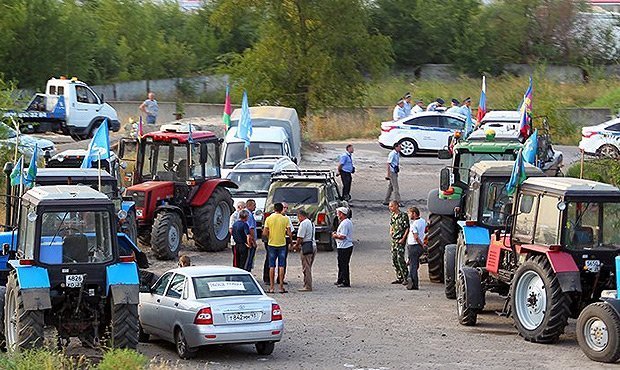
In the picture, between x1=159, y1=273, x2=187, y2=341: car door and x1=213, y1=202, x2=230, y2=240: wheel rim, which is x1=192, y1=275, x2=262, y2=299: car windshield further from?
x1=213, y1=202, x2=230, y2=240: wheel rim

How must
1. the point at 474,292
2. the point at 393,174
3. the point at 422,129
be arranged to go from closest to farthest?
1. the point at 474,292
2. the point at 393,174
3. the point at 422,129

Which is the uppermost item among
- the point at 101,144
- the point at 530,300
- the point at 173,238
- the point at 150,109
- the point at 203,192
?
the point at 101,144

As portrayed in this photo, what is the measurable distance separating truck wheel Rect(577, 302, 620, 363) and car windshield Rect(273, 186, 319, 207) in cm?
1151

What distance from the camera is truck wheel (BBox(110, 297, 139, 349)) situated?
15695 mm

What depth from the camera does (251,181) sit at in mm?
30016

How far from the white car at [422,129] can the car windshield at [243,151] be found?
31.5ft

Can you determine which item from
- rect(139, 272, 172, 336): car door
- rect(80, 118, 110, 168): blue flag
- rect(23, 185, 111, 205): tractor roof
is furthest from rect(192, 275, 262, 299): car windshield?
rect(80, 118, 110, 168): blue flag

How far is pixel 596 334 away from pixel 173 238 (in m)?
11.6

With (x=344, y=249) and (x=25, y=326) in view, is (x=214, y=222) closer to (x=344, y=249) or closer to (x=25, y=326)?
(x=344, y=249)

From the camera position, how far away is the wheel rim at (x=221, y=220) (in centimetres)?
2739

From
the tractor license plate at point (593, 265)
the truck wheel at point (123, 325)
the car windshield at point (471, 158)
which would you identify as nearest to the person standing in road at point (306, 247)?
the car windshield at point (471, 158)

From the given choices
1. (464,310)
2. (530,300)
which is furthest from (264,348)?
(530,300)

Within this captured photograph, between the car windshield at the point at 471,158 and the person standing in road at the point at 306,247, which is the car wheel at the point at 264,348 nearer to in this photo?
the person standing in road at the point at 306,247

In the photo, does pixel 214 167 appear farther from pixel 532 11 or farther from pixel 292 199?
pixel 532 11
